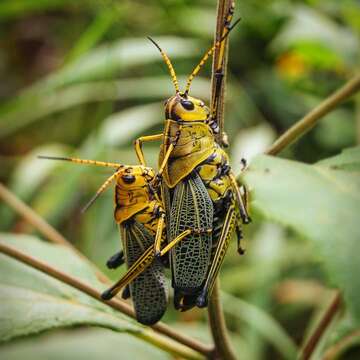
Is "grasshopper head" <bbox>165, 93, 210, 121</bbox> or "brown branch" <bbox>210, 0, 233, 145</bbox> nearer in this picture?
"brown branch" <bbox>210, 0, 233, 145</bbox>

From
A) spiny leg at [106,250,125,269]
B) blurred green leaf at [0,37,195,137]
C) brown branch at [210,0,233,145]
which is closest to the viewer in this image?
brown branch at [210,0,233,145]

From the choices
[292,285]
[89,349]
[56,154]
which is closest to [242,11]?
[56,154]

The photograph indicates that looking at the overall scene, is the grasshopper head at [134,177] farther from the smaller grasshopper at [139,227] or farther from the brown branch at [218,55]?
the brown branch at [218,55]

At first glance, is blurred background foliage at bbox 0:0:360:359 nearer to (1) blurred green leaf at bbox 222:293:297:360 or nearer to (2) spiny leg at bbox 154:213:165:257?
(1) blurred green leaf at bbox 222:293:297:360

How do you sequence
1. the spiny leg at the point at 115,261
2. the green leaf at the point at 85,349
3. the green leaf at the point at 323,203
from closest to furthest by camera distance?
the green leaf at the point at 323,203 < the spiny leg at the point at 115,261 < the green leaf at the point at 85,349

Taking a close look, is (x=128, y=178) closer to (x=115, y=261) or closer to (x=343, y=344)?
(x=115, y=261)

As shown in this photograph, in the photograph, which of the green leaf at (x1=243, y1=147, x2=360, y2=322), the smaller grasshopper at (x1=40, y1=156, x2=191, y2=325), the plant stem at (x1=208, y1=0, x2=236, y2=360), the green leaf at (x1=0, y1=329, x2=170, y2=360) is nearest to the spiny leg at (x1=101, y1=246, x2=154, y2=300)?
the smaller grasshopper at (x1=40, y1=156, x2=191, y2=325)

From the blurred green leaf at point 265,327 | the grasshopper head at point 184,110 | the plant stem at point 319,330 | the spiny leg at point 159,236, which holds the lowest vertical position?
the blurred green leaf at point 265,327

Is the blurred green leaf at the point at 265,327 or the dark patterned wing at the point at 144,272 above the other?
the dark patterned wing at the point at 144,272

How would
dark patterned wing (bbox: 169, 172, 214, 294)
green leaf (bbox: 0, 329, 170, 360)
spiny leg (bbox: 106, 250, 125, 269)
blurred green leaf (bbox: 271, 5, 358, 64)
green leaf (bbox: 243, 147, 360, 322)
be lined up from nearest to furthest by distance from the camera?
green leaf (bbox: 243, 147, 360, 322) < dark patterned wing (bbox: 169, 172, 214, 294) < spiny leg (bbox: 106, 250, 125, 269) < green leaf (bbox: 0, 329, 170, 360) < blurred green leaf (bbox: 271, 5, 358, 64)

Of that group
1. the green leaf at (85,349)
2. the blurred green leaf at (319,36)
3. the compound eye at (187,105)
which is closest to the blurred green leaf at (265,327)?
the green leaf at (85,349)
